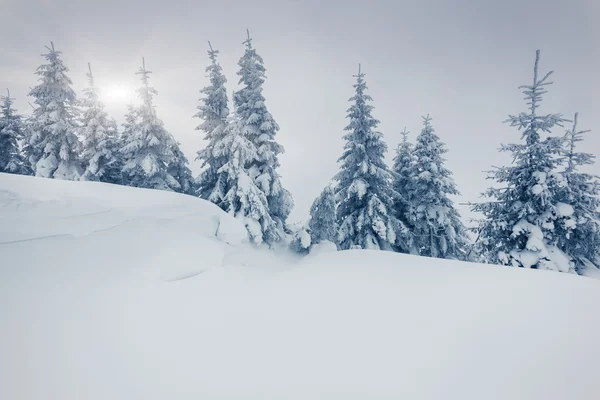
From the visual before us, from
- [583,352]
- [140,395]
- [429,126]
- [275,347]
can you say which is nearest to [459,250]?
[429,126]

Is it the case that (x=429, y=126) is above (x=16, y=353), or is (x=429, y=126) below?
above

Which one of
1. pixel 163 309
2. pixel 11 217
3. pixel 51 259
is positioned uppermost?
pixel 11 217

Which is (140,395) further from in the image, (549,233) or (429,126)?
(429,126)

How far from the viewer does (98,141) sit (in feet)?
57.1

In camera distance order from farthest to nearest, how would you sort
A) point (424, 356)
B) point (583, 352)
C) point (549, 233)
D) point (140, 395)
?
point (549, 233), point (424, 356), point (583, 352), point (140, 395)

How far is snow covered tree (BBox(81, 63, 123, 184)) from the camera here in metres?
17.0

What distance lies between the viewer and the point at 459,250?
54.8 ft

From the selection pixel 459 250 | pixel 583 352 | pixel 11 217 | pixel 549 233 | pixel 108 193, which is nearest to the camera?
pixel 583 352

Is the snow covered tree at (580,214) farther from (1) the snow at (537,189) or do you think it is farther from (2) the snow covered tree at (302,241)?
(2) the snow covered tree at (302,241)

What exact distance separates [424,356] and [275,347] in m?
2.00

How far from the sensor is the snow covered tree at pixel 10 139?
19891 millimetres

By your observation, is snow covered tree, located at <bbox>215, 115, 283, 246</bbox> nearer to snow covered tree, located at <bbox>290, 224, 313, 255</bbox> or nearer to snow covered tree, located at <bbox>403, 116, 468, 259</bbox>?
snow covered tree, located at <bbox>290, 224, 313, 255</bbox>

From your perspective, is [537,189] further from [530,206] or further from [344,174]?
[344,174]

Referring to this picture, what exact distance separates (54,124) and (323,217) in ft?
64.5
